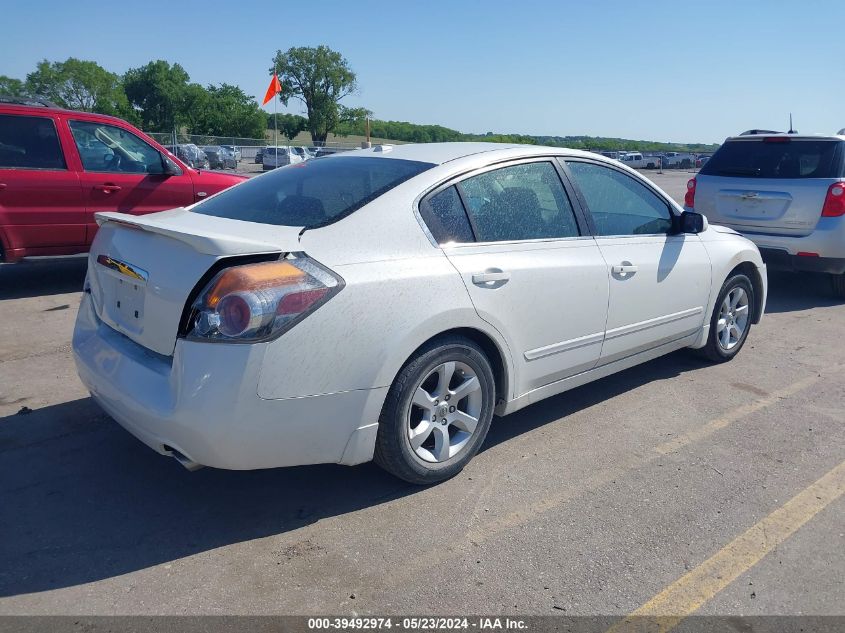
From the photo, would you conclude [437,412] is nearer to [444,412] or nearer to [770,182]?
[444,412]

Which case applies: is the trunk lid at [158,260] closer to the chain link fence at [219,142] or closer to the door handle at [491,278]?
the door handle at [491,278]

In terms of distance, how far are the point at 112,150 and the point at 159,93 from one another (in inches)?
3385

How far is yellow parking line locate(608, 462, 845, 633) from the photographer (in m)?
2.73

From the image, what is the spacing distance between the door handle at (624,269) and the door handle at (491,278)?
0.92 metres

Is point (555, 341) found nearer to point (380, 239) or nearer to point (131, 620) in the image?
point (380, 239)

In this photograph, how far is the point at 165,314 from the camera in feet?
10.2

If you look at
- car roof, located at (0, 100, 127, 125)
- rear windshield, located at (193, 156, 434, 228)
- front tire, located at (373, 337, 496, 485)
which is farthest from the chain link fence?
front tire, located at (373, 337, 496, 485)

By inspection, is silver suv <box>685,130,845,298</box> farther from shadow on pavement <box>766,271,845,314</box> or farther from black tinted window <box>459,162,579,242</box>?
black tinted window <box>459,162,579,242</box>

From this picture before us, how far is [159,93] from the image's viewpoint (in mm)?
86062

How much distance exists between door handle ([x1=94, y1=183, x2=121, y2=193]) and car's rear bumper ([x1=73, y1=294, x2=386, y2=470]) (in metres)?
4.97

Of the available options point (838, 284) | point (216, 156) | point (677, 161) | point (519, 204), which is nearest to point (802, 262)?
point (838, 284)

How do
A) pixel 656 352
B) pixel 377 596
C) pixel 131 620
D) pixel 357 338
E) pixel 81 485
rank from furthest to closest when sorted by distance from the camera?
pixel 656 352 < pixel 81 485 < pixel 357 338 < pixel 377 596 < pixel 131 620

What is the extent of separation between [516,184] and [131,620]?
109 inches

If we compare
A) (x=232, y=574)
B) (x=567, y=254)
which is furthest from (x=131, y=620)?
(x=567, y=254)
